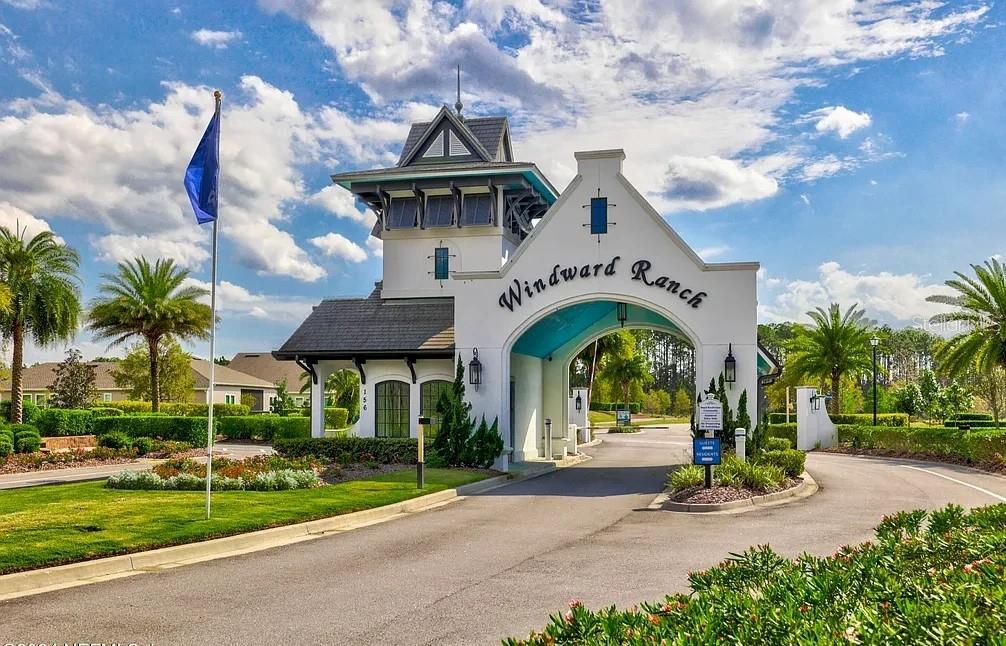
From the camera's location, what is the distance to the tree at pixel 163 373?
6300cm

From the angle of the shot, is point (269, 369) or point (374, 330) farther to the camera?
point (269, 369)

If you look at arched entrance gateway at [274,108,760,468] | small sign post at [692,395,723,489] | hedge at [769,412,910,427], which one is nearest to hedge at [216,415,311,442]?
arched entrance gateway at [274,108,760,468]

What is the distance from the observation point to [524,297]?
25422mm

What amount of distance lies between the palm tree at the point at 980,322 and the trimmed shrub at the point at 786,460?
50.4ft

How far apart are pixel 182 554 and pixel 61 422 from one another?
33048mm

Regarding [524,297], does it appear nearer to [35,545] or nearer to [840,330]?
[35,545]

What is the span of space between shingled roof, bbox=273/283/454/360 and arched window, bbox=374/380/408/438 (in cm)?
140

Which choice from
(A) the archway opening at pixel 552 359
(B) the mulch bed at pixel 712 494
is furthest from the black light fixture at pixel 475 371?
(B) the mulch bed at pixel 712 494

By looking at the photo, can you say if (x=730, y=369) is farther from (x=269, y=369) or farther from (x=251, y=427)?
(x=269, y=369)

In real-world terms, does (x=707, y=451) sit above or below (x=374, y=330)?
below

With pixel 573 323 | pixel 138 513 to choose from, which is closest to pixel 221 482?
pixel 138 513

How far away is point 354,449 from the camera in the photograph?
27.6 meters

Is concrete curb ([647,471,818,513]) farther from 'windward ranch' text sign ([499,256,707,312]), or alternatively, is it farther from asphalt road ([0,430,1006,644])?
'windward ranch' text sign ([499,256,707,312])

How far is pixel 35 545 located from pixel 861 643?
11.1 meters
